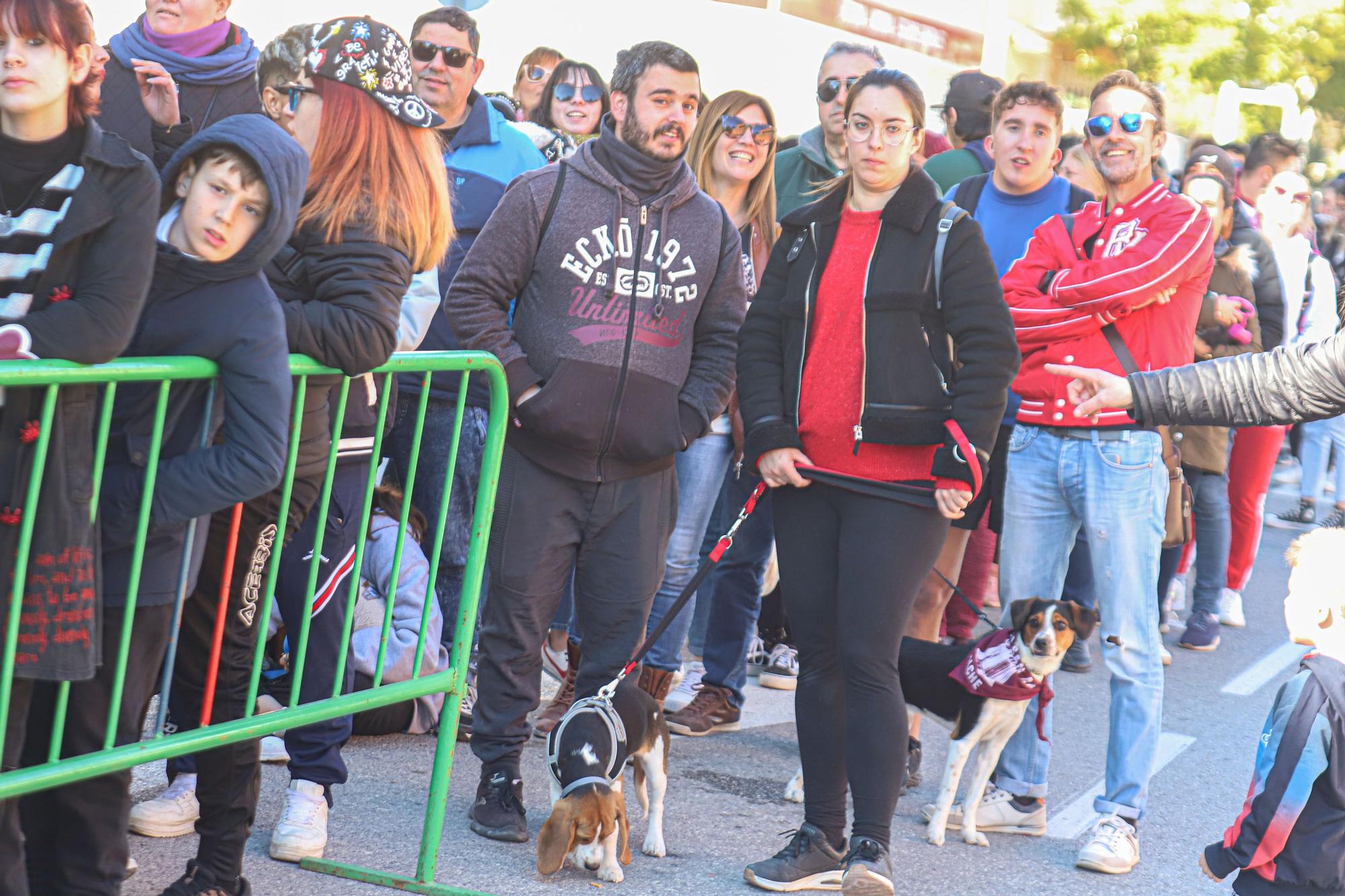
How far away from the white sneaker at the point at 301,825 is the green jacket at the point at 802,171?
130 inches

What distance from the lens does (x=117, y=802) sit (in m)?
3.28

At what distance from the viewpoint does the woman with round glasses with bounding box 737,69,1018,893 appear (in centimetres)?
432

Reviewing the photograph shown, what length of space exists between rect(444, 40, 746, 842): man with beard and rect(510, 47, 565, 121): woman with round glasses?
3705mm

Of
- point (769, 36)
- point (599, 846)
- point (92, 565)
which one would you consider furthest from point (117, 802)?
point (769, 36)

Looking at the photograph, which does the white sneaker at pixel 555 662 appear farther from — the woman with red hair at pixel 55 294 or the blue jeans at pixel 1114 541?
the woman with red hair at pixel 55 294

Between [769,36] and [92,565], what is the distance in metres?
20.6

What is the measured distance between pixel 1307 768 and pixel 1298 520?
30.3 ft

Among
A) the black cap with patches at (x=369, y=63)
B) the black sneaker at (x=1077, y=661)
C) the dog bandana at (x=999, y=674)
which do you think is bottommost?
the black sneaker at (x=1077, y=661)

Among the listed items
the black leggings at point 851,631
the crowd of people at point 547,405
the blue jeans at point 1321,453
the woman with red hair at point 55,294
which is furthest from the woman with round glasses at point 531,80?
the blue jeans at point 1321,453

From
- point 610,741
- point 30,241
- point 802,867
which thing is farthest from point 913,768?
point 30,241

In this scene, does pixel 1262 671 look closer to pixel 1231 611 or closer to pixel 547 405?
pixel 1231 611

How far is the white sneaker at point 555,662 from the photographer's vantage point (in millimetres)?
6270

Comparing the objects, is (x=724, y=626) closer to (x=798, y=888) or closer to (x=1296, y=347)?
(x=798, y=888)

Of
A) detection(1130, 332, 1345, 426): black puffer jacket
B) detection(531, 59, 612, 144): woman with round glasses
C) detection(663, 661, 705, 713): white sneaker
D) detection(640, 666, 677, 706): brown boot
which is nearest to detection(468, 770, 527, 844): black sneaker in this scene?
detection(640, 666, 677, 706): brown boot
